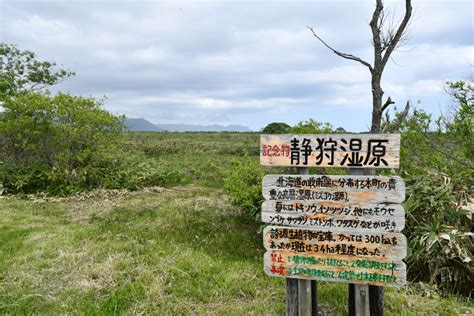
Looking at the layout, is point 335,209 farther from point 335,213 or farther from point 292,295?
point 292,295

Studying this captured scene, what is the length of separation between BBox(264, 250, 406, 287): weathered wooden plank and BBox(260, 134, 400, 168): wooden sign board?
0.82 metres

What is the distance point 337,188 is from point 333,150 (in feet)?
1.10

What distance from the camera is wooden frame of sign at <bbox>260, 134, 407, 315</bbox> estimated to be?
291 cm

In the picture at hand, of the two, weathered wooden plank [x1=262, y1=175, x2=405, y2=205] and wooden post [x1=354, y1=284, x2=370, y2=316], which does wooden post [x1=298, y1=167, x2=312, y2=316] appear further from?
weathered wooden plank [x1=262, y1=175, x2=405, y2=205]

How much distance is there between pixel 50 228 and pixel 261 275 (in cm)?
418

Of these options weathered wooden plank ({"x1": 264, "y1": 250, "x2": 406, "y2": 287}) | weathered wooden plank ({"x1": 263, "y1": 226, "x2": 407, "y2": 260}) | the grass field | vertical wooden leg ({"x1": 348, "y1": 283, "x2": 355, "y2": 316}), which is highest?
weathered wooden plank ({"x1": 263, "y1": 226, "x2": 407, "y2": 260})

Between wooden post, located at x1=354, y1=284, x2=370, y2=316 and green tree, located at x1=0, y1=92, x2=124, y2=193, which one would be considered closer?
wooden post, located at x1=354, y1=284, x2=370, y2=316

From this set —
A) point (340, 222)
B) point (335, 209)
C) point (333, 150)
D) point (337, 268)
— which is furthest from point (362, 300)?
point (333, 150)

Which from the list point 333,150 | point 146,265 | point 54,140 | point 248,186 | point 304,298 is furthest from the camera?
point 54,140

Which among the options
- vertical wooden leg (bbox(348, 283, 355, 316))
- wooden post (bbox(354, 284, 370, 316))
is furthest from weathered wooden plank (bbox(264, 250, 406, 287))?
vertical wooden leg (bbox(348, 283, 355, 316))

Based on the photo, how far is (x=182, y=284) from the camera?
165 inches

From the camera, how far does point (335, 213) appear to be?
304cm

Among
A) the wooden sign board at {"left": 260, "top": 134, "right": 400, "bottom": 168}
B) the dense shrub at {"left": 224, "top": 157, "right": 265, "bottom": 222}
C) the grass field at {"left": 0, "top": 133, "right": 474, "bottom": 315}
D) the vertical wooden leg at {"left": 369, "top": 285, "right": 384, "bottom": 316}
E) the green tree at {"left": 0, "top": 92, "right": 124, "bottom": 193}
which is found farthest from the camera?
the green tree at {"left": 0, "top": 92, "right": 124, "bottom": 193}

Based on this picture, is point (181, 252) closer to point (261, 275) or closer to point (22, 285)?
point (261, 275)
